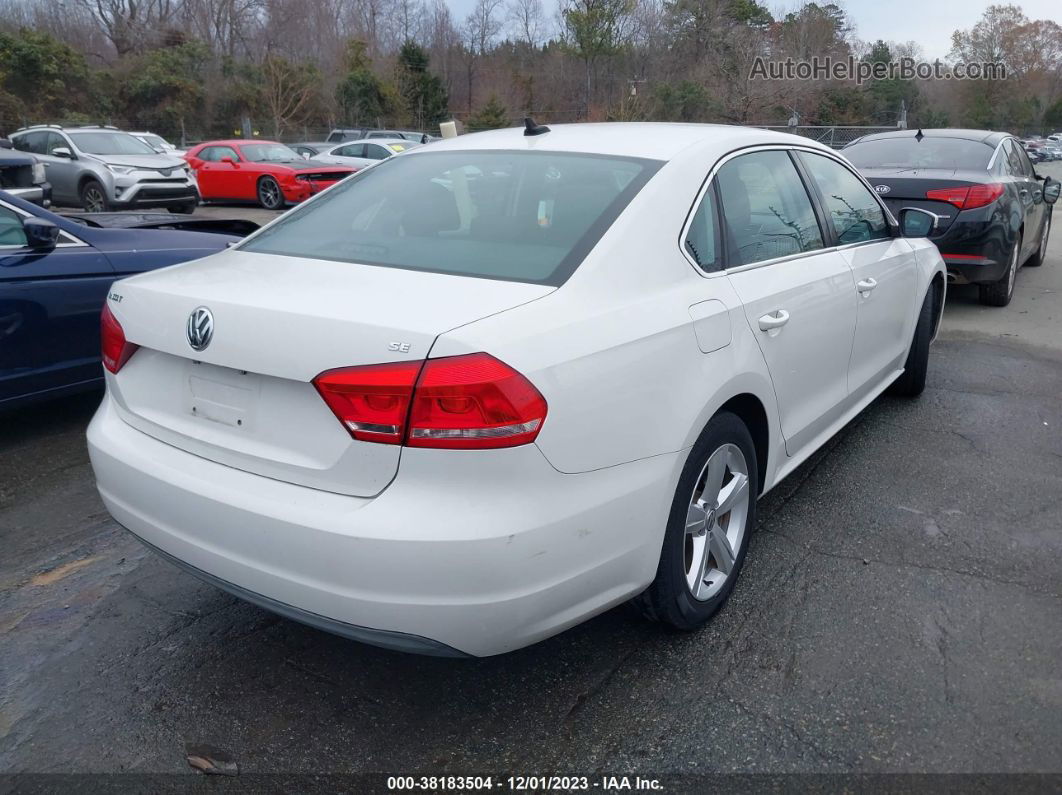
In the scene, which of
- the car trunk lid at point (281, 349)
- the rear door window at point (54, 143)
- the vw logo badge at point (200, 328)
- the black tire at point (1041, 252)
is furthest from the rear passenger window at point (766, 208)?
the rear door window at point (54, 143)

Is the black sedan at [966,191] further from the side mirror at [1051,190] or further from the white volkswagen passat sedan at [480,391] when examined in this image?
the white volkswagen passat sedan at [480,391]

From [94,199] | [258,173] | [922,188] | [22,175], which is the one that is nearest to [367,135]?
[258,173]

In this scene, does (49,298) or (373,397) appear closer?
(373,397)

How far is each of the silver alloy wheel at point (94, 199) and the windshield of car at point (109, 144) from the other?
2.18 ft

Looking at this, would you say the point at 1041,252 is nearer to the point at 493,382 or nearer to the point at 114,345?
the point at 493,382

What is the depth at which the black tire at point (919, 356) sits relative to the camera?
5195 mm

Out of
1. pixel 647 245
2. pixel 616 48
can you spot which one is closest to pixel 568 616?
pixel 647 245

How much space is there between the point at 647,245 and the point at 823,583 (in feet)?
4.93

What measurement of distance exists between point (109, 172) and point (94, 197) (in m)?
0.65

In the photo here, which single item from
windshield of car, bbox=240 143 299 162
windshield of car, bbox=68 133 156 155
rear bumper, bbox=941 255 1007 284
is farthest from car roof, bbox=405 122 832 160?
windshield of car, bbox=240 143 299 162

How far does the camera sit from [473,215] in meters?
2.99

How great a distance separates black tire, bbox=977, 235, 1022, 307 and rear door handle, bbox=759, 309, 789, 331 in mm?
5755

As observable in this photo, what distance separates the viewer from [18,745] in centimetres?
246

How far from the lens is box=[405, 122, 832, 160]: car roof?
3.12m
